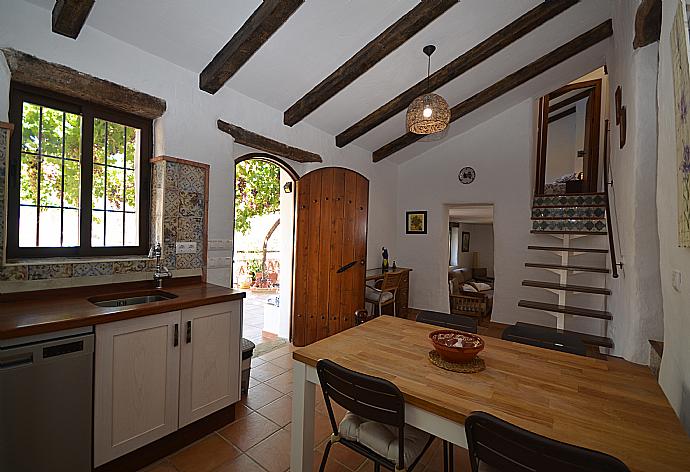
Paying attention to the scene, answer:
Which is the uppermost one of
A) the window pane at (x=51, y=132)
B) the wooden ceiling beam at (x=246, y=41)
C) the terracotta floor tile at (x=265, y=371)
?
the wooden ceiling beam at (x=246, y=41)

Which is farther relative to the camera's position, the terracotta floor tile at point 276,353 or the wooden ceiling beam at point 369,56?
the terracotta floor tile at point 276,353

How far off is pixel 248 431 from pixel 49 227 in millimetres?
1908

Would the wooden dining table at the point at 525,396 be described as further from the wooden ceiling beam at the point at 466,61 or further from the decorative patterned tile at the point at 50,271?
the wooden ceiling beam at the point at 466,61

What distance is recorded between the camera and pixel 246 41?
7.84ft

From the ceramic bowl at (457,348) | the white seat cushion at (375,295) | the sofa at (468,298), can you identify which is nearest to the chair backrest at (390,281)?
the white seat cushion at (375,295)

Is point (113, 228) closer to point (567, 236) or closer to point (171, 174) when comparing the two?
point (171, 174)

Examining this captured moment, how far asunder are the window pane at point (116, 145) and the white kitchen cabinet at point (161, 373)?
4.32 feet

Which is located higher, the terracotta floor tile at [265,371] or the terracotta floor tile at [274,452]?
the terracotta floor tile at [265,371]

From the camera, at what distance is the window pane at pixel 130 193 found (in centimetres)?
252

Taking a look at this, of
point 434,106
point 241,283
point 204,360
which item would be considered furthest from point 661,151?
point 241,283

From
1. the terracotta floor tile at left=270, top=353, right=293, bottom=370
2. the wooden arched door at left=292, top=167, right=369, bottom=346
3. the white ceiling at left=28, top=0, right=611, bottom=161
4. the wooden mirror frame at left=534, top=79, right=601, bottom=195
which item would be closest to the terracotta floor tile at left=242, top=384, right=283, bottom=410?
the terracotta floor tile at left=270, top=353, right=293, bottom=370

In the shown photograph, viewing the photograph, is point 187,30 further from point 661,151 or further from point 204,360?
point 661,151

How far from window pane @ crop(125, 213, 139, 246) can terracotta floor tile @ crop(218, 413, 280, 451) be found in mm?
1557

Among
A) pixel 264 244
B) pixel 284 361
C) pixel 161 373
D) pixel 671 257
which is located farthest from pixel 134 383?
pixel 264 244
